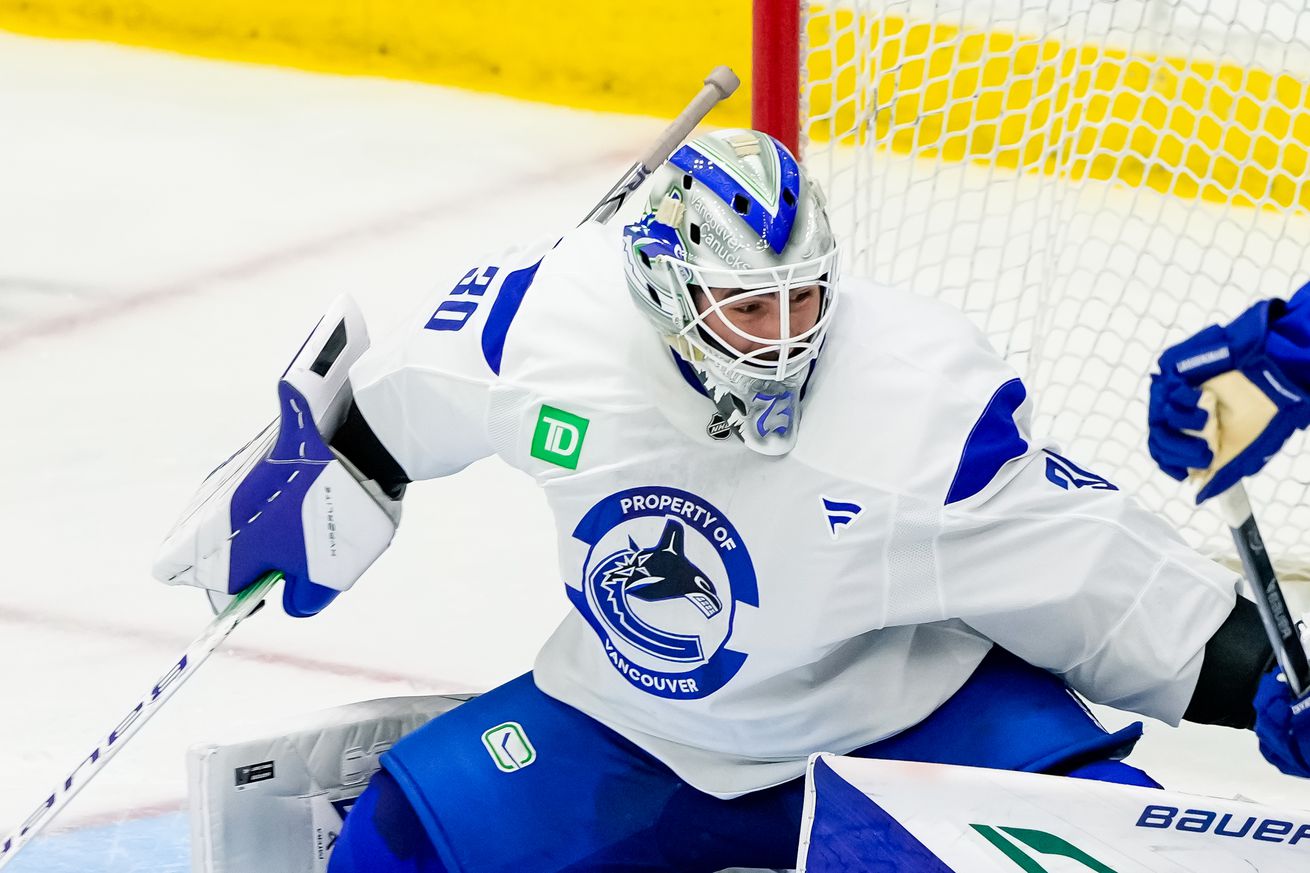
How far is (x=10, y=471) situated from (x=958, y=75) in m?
1.86

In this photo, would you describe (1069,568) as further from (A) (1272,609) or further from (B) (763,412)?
(B) (763,412)

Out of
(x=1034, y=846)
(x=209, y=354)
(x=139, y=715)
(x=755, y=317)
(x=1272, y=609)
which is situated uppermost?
(x=755, y=317)

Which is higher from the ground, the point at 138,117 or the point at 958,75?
the point at 958,75

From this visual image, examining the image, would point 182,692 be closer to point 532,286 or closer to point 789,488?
point 532,286

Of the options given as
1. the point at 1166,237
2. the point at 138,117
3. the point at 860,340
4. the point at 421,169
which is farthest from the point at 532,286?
the point at 138,117

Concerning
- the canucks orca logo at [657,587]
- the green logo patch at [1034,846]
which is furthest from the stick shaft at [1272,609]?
the canucks orca logo at [657,587]

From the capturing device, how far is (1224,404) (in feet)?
5.40

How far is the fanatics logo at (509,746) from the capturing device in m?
2.15

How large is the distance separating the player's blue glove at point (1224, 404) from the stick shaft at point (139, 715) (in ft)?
3.79

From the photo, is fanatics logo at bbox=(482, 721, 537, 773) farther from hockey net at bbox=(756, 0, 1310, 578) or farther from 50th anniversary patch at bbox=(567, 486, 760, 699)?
hockey net at bbox=(756, 0, 1310, 578)

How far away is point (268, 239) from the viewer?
400cm

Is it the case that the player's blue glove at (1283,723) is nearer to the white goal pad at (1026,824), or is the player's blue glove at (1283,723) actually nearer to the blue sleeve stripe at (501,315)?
the white goal pad at (1026,824)

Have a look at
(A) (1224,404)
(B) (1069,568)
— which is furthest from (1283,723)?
(A) (1224,404)

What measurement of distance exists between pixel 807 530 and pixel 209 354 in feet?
6.64
